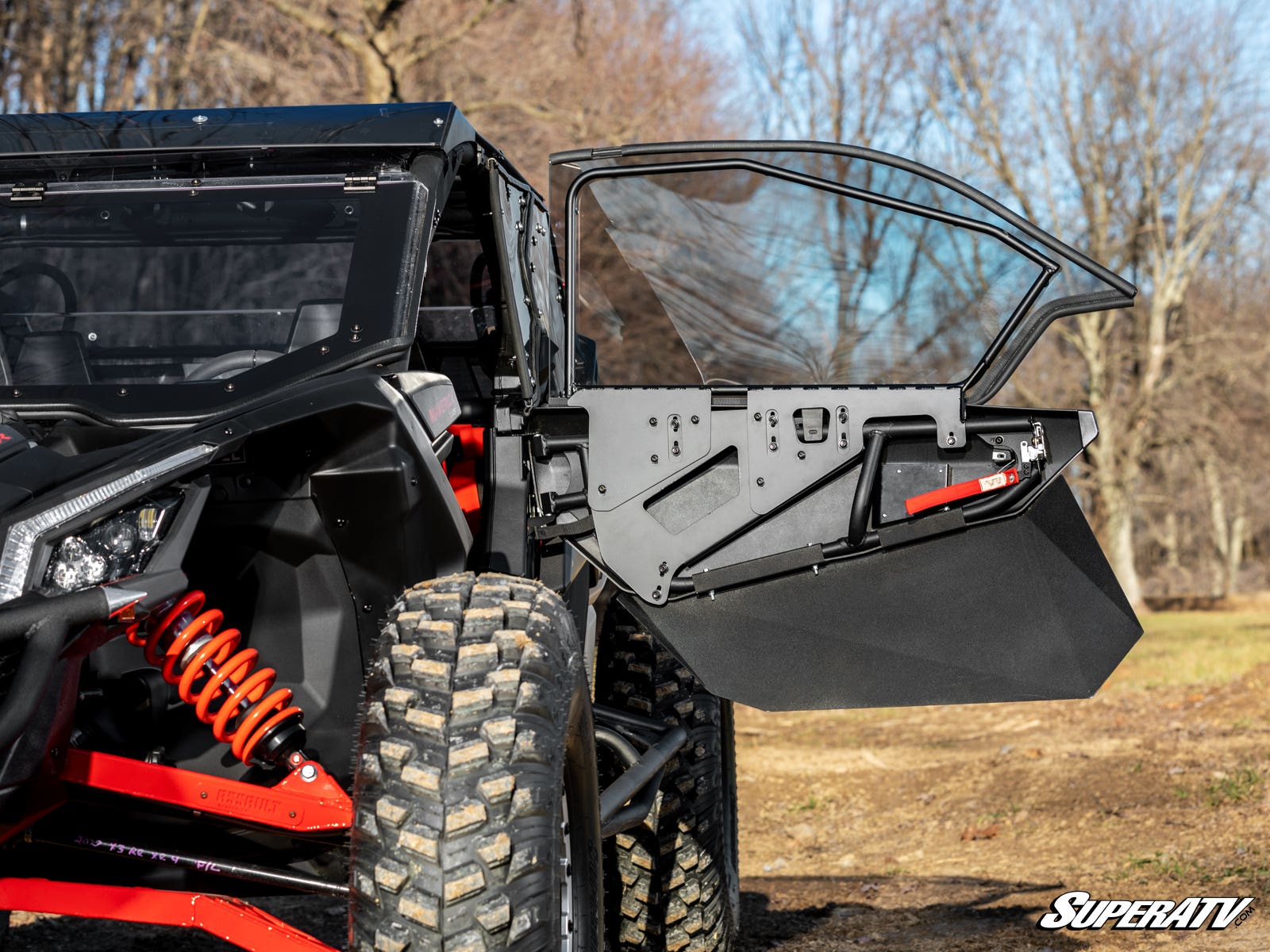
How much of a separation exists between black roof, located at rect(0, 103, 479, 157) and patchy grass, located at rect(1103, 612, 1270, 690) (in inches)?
398

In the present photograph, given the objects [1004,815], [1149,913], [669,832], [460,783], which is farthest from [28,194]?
[1004,815]

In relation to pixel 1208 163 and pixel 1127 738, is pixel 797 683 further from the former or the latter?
pixel 1208 163

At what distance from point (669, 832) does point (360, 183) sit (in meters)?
2.39

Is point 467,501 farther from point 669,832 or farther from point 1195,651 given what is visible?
point 1195,651

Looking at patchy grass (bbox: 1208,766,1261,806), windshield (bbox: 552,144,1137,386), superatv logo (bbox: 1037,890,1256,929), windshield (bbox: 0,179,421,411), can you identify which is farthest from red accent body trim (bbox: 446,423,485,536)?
patchy grass (bbox: 1208,766,1261,806)

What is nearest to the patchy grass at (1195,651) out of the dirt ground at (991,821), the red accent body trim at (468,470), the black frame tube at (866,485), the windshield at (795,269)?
the dirt ground at (991,821)

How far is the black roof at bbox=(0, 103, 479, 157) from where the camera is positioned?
3.65 metres

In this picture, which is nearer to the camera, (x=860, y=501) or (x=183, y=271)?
(x=183, y=271)

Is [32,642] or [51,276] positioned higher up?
[51,276]

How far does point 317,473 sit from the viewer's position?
3.01 metres

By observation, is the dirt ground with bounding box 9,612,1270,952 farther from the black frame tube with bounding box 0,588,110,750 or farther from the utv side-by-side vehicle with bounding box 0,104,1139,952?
the black frame tube with bounding box 0,588,110,750

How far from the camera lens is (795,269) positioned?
4461 mm

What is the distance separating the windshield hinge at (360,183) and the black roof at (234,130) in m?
0.08

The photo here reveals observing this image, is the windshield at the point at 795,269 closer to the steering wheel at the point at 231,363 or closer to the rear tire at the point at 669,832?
the steering wheel at the point at 231,363
